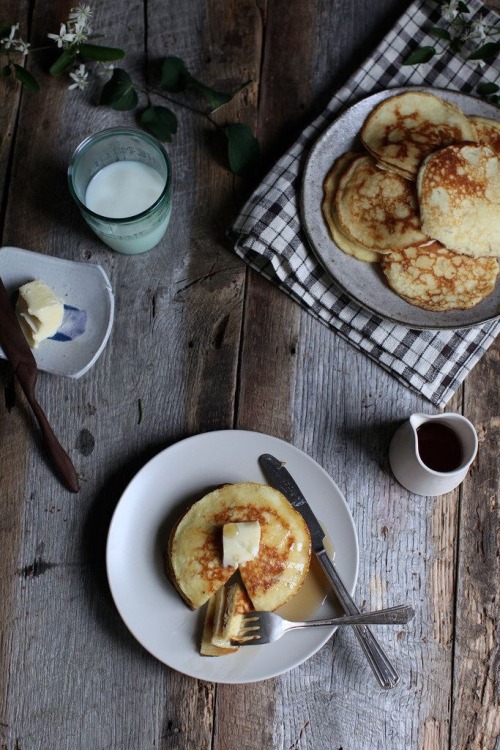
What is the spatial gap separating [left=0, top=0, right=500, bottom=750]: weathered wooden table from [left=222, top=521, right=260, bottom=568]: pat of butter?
28 cm

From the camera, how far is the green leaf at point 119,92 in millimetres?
1664

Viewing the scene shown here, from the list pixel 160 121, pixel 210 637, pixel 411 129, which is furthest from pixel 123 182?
pixel 210 637

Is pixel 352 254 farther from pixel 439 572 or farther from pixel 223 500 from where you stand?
pixel 439 572

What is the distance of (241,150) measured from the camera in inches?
A: 65.7

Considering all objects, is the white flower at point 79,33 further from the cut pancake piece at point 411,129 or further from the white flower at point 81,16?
the cut pancake piece at point 411,129

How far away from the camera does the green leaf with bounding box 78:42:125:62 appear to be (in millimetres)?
1624

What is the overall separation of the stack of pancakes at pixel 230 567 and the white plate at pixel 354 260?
0.48 m

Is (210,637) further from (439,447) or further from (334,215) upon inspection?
(334,215)

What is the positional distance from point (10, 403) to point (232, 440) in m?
0.50

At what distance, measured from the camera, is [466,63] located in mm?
1727

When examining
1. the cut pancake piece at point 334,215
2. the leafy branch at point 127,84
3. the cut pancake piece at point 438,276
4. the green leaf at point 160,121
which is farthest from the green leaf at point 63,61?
the cut pancake piece at point 438,276

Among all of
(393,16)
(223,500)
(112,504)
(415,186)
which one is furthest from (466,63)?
(112,504)

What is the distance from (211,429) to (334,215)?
1.79 feet

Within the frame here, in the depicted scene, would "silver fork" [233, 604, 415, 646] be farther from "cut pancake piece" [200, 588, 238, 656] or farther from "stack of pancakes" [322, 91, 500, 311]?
"stack of pancakes" [322, 91, 500, 311]
